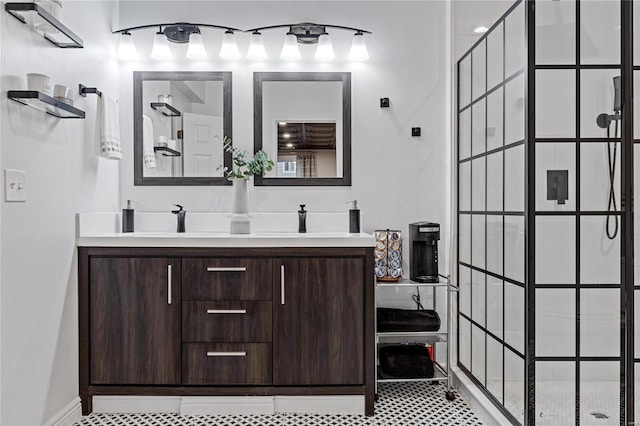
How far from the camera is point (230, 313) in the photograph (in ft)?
7.95

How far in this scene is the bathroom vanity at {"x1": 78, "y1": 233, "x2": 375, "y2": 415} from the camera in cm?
242

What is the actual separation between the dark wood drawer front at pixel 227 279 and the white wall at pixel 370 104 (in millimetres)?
692

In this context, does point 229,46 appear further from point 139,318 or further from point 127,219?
point 139,318

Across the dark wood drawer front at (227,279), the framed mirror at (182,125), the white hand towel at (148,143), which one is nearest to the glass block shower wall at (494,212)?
the dark wood drawer front at (227,279)

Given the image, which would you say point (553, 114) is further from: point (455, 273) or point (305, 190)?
point (305, 190)

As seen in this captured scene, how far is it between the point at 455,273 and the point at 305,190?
3.61 ft

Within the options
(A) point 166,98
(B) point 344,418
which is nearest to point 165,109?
(A) point 166,98

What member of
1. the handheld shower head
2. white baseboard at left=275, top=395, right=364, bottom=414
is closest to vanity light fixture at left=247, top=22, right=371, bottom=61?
the handheld shower head

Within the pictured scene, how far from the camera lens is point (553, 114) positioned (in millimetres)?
1719

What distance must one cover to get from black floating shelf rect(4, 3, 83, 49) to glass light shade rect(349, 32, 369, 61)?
5.19 feet

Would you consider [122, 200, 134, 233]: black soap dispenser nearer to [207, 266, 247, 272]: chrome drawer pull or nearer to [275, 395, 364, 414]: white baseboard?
[207, 266, 247, 272]: chrome drawer pull

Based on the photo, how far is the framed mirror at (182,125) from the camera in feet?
9.95

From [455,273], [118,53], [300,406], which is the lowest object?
[300,406]

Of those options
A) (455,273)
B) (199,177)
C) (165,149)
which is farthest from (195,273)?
(455,273)
